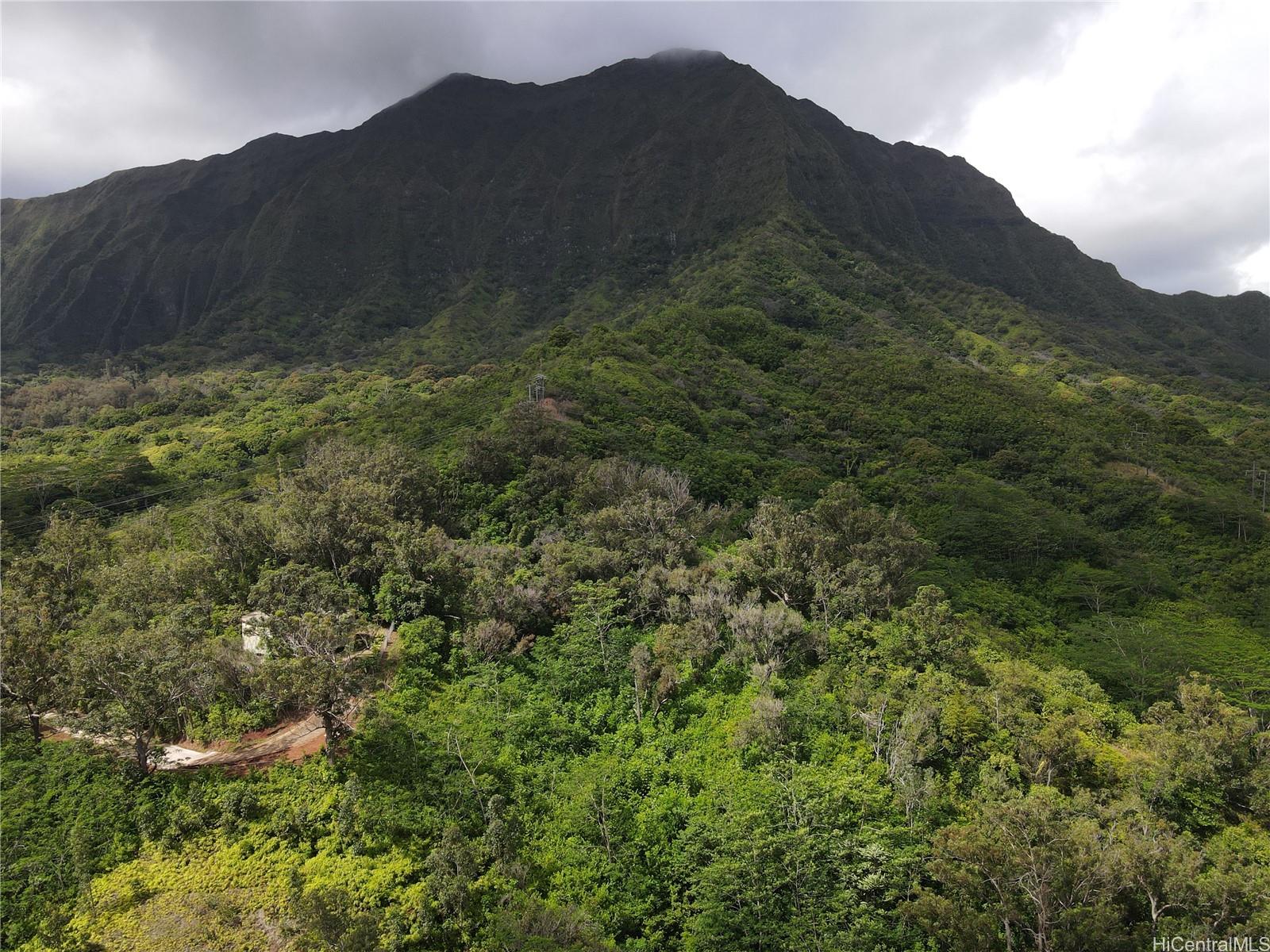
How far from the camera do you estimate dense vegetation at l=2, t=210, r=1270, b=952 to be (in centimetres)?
1388

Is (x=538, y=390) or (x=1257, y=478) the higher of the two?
(x=1257, y=478)

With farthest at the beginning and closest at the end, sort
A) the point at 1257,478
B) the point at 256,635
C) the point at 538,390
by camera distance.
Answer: the point at 1257,478 → the point at 538,390 → the point at 256,635

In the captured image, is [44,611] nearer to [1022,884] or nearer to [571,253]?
[1022,884]

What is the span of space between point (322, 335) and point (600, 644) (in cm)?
15579

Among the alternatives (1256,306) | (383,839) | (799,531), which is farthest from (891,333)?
(1256,306)

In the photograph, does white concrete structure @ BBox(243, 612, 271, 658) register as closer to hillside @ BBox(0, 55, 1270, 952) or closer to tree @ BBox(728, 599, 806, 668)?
hillside @ BBox(0, 55, 1270, 952)

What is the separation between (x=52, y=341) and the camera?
178 metres

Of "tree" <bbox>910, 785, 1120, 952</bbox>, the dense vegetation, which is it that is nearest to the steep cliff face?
the dense vegetation

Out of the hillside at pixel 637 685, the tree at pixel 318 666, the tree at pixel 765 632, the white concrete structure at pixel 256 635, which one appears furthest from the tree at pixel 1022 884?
the white concrete structure at pixel 256 635

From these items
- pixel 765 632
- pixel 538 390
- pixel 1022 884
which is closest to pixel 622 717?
pixel 765 632

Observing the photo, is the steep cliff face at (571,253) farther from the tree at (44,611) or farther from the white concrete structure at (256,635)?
the white concrete structure at (256,635)

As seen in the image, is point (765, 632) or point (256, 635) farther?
point (765, 632)

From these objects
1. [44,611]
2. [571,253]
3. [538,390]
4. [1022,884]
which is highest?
[571,253]

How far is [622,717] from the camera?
21734 millimetres
